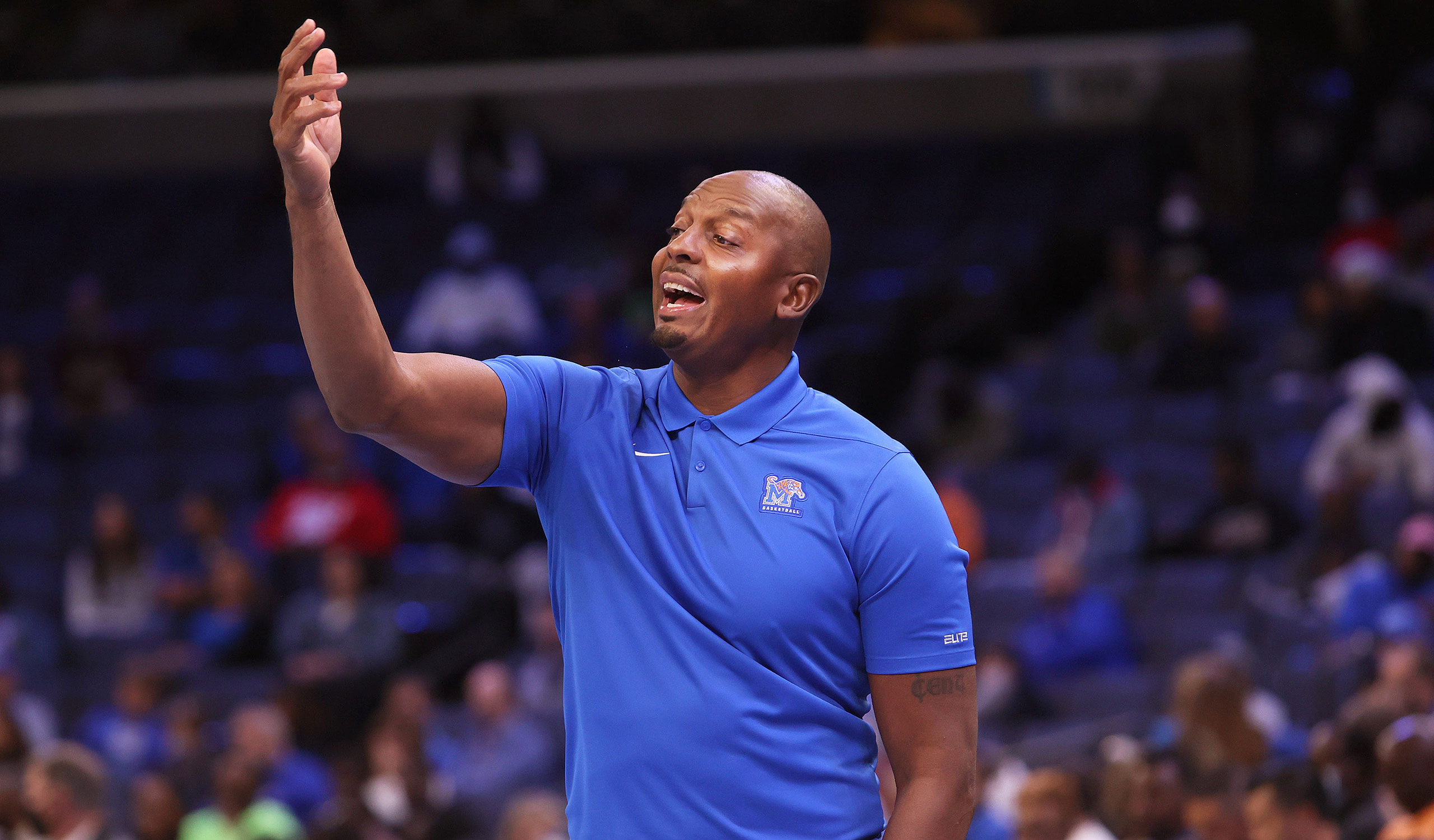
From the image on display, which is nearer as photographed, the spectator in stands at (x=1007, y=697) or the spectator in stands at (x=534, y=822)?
the spectator in stands at (x=534, y=822)

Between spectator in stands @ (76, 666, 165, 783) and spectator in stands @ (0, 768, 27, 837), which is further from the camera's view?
spectator in stands @ (76, 666, 165, 783)

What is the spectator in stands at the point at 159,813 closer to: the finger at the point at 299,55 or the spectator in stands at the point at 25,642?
the spectator in stands at the point at 25,642

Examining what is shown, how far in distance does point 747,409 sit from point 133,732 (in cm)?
605

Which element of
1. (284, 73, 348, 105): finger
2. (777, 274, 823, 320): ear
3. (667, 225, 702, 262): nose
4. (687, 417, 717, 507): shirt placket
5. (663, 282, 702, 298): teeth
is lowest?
(687, 417, 717, 507): shirt placket

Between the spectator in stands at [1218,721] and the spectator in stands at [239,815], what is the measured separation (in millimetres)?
3162

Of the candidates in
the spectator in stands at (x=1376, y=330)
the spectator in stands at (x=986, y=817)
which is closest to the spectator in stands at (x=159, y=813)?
the spectator in stands at (x=986, y=817)

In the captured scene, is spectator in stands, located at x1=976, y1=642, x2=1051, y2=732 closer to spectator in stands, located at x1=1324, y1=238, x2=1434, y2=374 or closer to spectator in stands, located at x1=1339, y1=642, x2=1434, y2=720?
spectator in stands, located at x1=1339, y1=642, x2=1434, y2=720

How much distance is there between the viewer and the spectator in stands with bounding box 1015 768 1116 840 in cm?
452

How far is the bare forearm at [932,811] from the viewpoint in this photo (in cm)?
175

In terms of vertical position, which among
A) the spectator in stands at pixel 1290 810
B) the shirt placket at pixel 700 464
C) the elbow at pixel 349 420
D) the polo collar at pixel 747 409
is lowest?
the spectator in stands at pixel 1290 810

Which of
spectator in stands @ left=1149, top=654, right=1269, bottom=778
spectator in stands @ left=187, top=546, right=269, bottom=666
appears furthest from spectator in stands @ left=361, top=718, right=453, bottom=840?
spectator in stands @ left=1149, top=654, right=1269, bottom=778

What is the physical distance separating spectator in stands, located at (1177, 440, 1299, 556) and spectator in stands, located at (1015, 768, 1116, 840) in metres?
2.97

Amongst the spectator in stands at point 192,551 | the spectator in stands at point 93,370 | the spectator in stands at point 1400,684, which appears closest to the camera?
the spectator in stands at point 1400,684

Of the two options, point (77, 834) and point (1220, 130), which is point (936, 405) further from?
point (77, 834)
